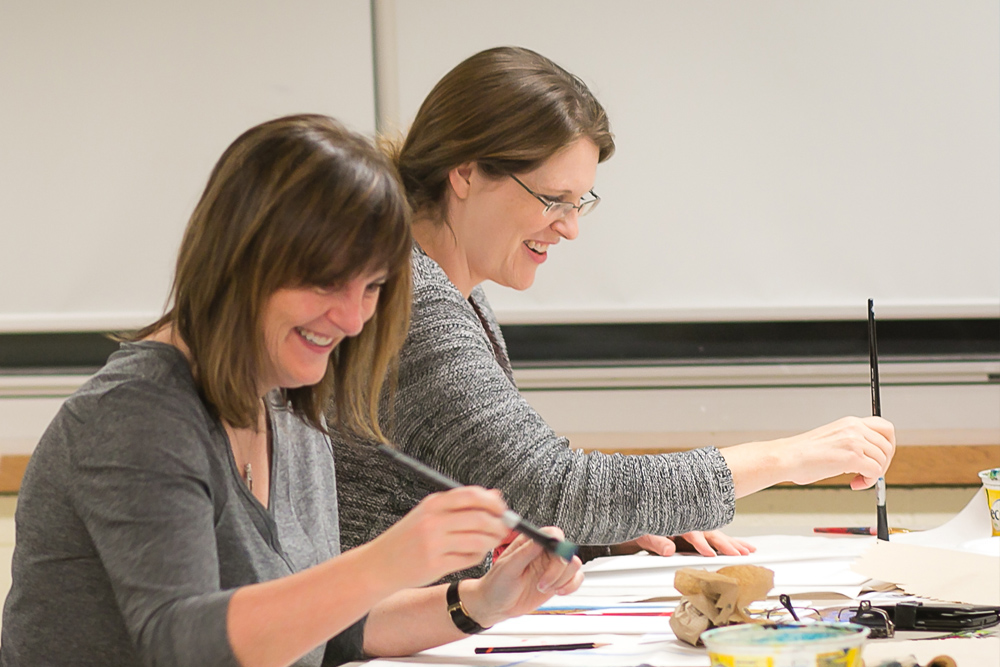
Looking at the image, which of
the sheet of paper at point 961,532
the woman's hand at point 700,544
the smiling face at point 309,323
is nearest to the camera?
the smiling face at point 309,323

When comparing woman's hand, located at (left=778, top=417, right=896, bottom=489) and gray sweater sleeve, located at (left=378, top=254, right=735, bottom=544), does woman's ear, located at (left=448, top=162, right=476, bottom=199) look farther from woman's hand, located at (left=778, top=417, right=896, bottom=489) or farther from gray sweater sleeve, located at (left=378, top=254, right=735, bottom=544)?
woman's hand, located at (left=778, top=417, right=896, bottom=489)

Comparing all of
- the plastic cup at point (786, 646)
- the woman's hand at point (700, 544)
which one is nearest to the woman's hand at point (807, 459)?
the woman's hand at point (700, 544)

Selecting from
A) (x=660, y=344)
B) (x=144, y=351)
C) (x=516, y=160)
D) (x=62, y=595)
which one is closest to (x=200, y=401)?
(x=144, y=351)

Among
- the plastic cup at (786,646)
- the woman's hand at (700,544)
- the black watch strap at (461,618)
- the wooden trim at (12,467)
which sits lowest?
the wooden trim at (12,467)

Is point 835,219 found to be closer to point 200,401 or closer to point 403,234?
point 403,234

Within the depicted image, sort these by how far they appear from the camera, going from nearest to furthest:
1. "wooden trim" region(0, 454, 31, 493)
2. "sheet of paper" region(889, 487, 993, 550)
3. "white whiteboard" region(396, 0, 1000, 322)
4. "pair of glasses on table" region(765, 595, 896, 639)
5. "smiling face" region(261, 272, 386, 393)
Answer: "smiling face" region(261, 272, 386, 393) < "pair of glasses on table" region(765, 595, 896, 639) < "sheet of paper" region(889, 487, 993, 550) < "white whiteboard" region(396, 0, 1000, 322) < "wooden trim" region(0, 454, 31, 493)

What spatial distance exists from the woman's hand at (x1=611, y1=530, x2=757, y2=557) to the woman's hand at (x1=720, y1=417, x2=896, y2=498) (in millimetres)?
235

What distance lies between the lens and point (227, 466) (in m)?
0.92

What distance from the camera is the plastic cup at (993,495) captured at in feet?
4.16

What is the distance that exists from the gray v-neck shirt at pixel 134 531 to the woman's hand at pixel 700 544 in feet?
2.33

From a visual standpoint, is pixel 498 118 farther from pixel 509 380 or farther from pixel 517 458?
pixel 517 458

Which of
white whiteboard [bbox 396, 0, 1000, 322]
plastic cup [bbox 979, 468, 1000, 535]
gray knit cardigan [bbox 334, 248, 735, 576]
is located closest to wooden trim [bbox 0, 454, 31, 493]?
white whiteboard [bbox 396, 0, 1000, 322]

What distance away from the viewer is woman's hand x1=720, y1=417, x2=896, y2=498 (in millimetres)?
1267

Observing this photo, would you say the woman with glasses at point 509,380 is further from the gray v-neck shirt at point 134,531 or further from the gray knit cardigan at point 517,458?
the gray v-neck shirt at point 134,531
